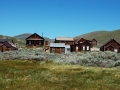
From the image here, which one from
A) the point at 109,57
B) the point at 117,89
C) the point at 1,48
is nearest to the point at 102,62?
the point at 109,57

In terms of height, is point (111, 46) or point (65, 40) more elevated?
point (65, 40)

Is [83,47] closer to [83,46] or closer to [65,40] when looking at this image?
[83,46]

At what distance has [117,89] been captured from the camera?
22.7 meters

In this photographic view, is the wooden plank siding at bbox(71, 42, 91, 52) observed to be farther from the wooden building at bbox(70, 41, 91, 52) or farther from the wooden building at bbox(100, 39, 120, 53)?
the wooden building at bbox(100, 39, 120, 53)

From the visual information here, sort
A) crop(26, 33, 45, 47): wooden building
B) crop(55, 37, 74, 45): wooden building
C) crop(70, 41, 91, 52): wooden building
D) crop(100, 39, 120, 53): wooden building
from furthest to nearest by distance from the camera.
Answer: crop(55, 37, 74, 45): wooden building < crop(26, 33, 45, 47): wooden building < crop(100, 39, 120, 53): wooden building < crop(70, 41, 91, 52): wooden building

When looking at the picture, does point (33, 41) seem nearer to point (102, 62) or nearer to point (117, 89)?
point (102, 62)

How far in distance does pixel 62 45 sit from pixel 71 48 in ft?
23.1

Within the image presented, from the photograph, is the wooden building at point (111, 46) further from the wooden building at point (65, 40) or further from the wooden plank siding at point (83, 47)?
the wooden building at point (65, 40)

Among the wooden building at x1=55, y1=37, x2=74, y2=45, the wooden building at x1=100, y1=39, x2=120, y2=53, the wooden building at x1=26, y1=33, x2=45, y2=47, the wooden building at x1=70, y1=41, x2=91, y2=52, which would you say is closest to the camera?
the wooden building at x1=70, y1=41, x2=91, y2=52

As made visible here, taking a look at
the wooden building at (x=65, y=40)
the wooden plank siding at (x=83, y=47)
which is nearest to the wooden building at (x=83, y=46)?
the wooden plank siding at (x=83, y=47)

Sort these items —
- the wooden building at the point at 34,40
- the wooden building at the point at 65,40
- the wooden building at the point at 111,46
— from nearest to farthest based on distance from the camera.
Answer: the wooden building at the point at 111,46, the wooden building at the point at 34,40, the wooden building at the point at 65,40

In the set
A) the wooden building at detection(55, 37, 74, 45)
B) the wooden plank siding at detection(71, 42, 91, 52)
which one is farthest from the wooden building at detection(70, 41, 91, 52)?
the wooden building at detection(55, 37, 74, 45)

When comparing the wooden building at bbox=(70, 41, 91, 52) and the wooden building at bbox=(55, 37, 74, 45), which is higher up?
the wooden building at bbox=(55, 37, 74, 45)

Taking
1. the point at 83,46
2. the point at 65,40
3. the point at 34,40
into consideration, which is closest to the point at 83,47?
the point at 83,46
